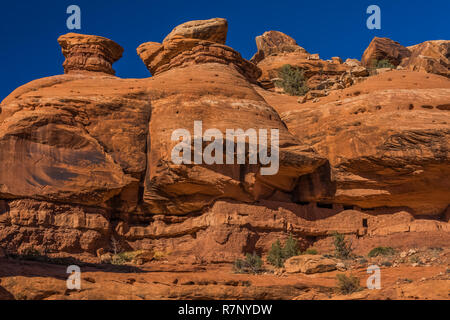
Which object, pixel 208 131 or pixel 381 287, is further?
pixel 208 131

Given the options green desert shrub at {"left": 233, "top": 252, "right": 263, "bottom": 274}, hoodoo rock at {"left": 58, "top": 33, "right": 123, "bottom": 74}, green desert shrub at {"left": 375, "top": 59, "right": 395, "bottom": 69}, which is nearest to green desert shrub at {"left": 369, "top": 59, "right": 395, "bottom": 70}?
green desert shrub at {"left": 375, "top": 59, "right": 395, "bottom": 69}

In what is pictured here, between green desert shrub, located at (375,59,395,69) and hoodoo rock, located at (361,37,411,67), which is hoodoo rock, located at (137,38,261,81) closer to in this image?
green desert shrub, located at (375,59,395,69)

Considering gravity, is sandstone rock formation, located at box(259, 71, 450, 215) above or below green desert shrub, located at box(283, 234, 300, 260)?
above

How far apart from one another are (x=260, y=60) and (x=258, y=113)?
1251 inches

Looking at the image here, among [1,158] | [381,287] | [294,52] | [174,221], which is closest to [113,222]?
[174,221]

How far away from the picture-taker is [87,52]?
36.9 meters

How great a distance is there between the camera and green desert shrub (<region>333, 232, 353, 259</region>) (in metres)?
25.2

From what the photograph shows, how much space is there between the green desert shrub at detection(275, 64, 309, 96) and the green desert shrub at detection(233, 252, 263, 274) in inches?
842

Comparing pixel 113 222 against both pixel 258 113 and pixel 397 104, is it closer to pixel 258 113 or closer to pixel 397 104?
pixel 258 113

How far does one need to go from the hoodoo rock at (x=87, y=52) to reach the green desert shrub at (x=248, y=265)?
19.2m

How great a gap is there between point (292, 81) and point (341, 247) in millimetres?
22240

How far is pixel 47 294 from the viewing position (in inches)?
575

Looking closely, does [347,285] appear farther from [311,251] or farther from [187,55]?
[187,55]

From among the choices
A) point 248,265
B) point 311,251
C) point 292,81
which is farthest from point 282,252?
point 292,81
